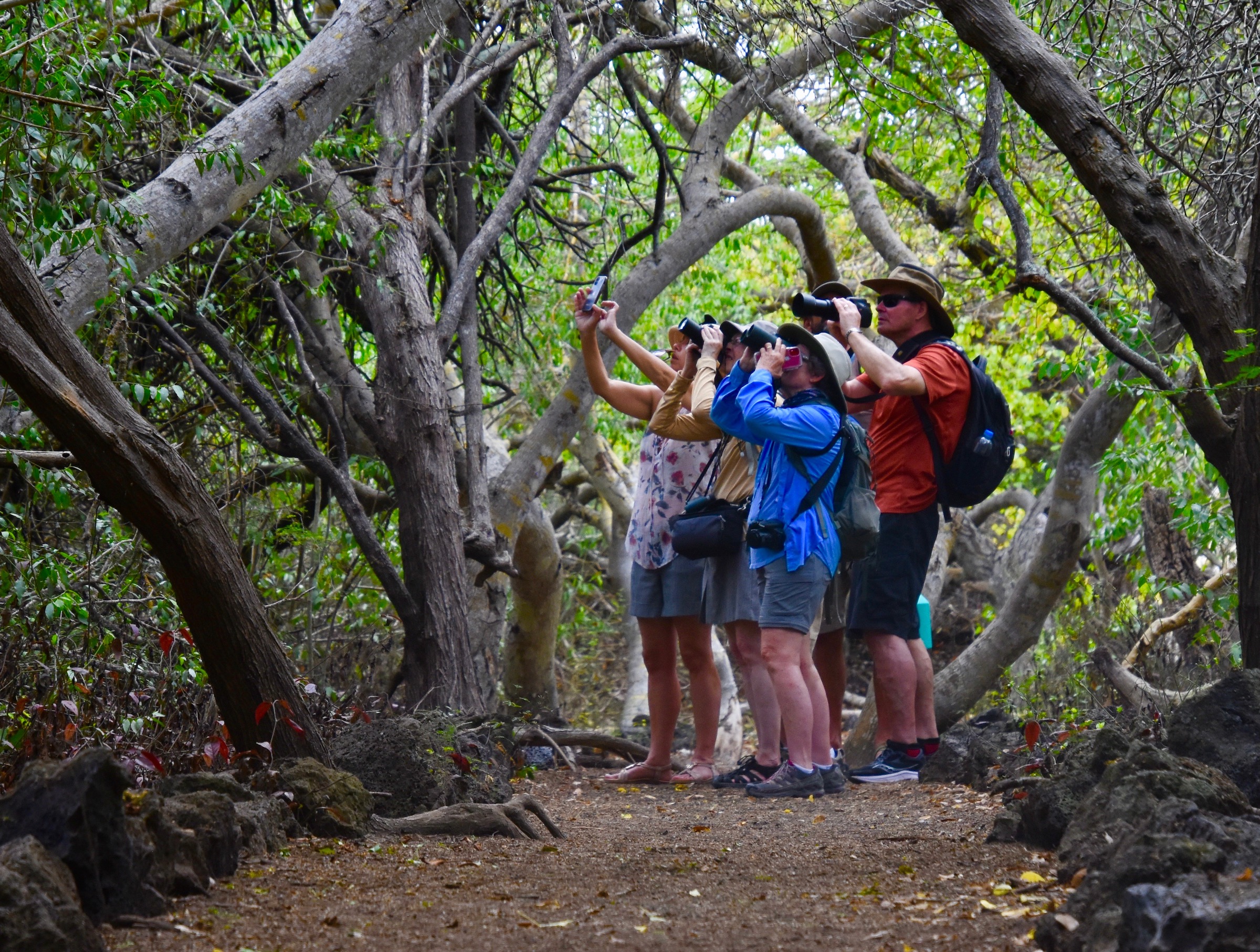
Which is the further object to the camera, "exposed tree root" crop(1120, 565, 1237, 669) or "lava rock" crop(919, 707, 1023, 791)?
"exposed tree root" crop(1120, 565, 1237, 669)

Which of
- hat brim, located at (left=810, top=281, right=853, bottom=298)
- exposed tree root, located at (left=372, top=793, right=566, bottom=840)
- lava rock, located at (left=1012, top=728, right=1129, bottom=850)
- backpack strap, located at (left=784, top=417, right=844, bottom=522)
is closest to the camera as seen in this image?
lava rock, located at (left=1012, top=728, right=1129, bottom=850)

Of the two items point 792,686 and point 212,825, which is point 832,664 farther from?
point 212,825

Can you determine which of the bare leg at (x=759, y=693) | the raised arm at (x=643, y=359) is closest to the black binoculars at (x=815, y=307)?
the raised arm at (x=643, y=359)

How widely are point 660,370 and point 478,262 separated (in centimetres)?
106

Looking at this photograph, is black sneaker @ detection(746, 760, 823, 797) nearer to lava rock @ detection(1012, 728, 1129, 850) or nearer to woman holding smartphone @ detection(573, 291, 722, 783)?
woman holding smartphone @ detection(573, 291, 722, 783)

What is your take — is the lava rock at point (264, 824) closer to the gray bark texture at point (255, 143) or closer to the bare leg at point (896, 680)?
the gray bark texture at point (255, 143)

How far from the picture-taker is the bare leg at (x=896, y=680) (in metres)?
5.27

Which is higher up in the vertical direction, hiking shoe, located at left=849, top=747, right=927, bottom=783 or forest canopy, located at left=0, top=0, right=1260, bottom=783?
forest canopy, located at left=0, top=0, right=1260, bottom=783

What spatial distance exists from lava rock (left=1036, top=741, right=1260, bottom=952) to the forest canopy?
1.38 metres

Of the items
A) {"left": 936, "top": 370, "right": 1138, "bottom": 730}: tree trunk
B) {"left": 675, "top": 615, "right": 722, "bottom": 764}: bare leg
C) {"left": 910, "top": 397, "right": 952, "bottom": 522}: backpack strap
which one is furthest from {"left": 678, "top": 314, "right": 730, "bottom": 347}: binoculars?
{"left": 936, "top": 370, "right": 1138, "bottom": 730}: tree trunk

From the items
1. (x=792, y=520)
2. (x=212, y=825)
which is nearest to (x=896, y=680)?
(x=792, y=520)

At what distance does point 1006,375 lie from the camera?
12742mm

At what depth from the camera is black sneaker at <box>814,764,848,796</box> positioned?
508 cm

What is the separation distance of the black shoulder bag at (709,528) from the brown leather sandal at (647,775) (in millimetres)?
1205
